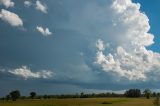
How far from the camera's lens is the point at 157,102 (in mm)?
119312
